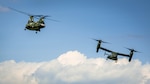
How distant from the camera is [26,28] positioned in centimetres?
12712

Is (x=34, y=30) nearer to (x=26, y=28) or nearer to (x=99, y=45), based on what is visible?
(x=26, y=28)

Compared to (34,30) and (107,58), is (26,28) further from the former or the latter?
(107,58)

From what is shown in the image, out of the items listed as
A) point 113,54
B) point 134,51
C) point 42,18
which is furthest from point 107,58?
point 42,18

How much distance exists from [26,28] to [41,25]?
7.27 metres

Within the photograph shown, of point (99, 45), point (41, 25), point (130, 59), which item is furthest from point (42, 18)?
point (130, 59)

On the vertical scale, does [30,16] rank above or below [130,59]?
above

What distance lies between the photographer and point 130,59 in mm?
162125

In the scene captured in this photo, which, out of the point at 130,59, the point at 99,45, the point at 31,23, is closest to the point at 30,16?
the point at 31,23

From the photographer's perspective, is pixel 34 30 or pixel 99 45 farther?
pixel 99 45

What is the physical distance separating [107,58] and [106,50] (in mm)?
5725

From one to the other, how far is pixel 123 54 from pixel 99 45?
15698 mm

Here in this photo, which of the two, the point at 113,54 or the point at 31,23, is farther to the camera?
the point at 113,54

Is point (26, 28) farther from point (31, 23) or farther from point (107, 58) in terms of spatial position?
point (107, 58)

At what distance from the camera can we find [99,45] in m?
157
